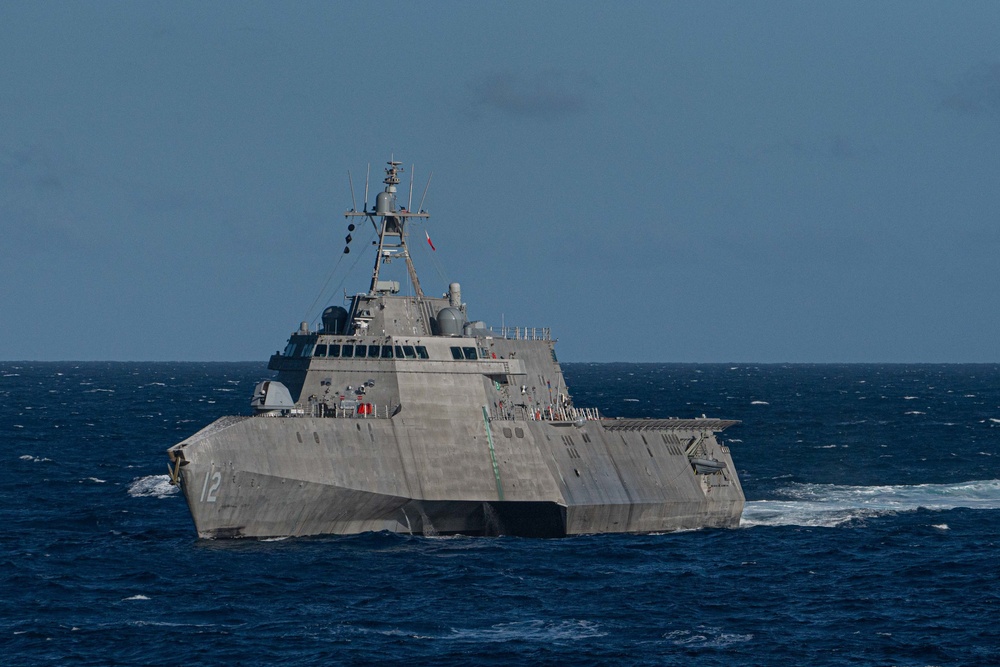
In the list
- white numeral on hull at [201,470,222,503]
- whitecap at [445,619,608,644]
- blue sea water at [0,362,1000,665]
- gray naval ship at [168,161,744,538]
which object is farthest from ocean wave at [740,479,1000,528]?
white numeral on hull at [201,470,222,503]

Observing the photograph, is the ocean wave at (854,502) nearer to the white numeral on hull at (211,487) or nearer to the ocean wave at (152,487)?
the white numeral on hull at (211,487)

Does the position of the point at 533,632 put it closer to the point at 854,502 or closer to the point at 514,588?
the point at 514,588

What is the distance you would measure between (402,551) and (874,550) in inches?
617

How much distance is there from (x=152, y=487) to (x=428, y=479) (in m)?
20.5

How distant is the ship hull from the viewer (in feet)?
138

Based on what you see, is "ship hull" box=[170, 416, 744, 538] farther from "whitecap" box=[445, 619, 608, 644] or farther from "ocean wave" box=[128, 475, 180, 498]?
"ocean wave" box=[128, 475, 180, 498]

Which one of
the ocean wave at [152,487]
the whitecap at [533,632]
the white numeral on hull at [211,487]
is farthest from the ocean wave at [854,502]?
the ocean wave at [152,487]

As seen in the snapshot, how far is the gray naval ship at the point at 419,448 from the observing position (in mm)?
42625

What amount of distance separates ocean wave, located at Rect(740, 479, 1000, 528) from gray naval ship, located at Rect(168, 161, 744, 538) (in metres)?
3.47

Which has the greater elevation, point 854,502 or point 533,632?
point 854,502

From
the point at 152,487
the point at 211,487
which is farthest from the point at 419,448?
the point at 152,487

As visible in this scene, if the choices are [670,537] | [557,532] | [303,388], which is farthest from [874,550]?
[303,388]

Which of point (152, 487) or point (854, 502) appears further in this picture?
point (152, 487)

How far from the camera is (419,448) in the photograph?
44750 millimetres
